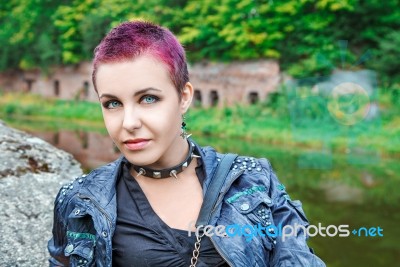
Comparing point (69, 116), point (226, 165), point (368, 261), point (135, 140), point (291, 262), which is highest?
point (135, 140)

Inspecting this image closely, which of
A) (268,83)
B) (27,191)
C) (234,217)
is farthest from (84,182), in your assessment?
(268,83)

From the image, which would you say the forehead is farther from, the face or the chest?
the chest

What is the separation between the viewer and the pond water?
5.52 metres

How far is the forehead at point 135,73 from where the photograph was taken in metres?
1.38

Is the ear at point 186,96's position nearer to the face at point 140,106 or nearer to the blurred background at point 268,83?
the face at point 140,106

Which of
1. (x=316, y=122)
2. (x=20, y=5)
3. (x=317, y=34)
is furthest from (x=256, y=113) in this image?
(x=20, y=5)

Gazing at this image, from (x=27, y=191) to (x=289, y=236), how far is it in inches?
54.2

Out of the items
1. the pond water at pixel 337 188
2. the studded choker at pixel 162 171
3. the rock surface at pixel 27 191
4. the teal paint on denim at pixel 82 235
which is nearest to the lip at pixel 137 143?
the studded choker at pixel 162 171

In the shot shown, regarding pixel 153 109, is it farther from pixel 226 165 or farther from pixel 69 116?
pixel 69 116

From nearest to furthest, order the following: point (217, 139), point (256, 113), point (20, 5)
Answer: point (217, 139)
point (256, 113)
point (20, 5)

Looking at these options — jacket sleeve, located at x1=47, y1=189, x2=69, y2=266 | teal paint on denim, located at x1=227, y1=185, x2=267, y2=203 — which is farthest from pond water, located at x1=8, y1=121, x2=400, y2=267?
jacket sleeve, located at x1=47, y1=189, x2=69, y2=266

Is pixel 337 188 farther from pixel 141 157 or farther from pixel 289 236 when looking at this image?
pixel 141 157

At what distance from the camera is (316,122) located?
1355 centimetres

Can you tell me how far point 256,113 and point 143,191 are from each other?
13.2 m
